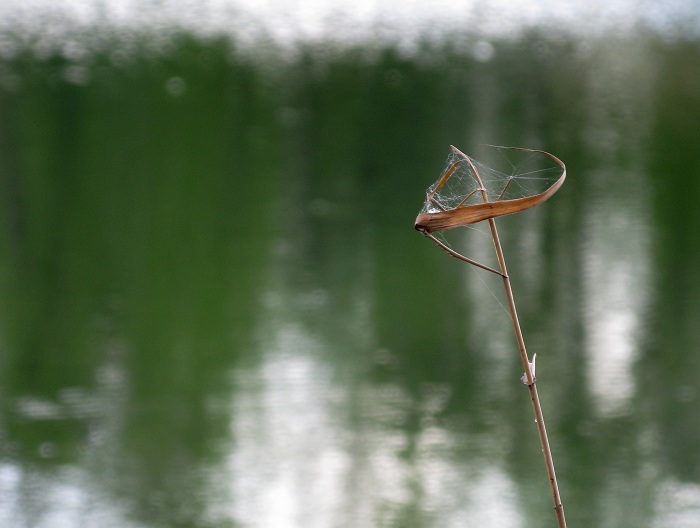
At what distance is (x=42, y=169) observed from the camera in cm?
475

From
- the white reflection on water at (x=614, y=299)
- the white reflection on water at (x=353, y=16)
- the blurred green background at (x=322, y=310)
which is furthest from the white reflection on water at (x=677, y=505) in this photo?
the white reflection on water at (x=353, y=16)

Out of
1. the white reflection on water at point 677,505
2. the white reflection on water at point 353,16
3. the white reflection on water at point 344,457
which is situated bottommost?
the white reflection on water at point 677,505

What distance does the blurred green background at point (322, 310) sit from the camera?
8.52ft

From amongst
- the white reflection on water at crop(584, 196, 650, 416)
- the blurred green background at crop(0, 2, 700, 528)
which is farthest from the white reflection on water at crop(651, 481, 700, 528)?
the white reflection on water at crop(584, 196, 650, 416)

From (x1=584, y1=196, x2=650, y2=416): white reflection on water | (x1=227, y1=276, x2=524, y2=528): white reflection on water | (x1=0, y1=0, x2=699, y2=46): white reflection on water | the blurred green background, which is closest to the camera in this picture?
(x1=227, y1=276, x2=524, y2=528): white reflection on water

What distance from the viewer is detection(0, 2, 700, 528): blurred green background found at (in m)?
2.60

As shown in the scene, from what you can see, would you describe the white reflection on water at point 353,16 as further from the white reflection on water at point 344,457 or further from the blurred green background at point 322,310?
the white reflection on water at point 344,457

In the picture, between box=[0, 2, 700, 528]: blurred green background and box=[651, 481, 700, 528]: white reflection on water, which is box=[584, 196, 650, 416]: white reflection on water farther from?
box=[651, 481, 700, 528]: white reflection on water

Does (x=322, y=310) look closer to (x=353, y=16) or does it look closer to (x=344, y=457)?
(x=344, y=457)

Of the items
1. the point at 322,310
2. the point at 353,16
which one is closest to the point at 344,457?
the point at 322,310

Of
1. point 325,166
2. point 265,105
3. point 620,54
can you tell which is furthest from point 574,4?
point 325,166

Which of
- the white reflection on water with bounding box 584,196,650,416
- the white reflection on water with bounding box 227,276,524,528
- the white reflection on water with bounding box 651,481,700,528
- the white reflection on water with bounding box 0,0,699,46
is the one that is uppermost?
the white reflection on water with bounding box 0,0,699,46

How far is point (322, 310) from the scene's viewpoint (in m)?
3.43

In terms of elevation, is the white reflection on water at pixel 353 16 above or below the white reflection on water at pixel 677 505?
above
